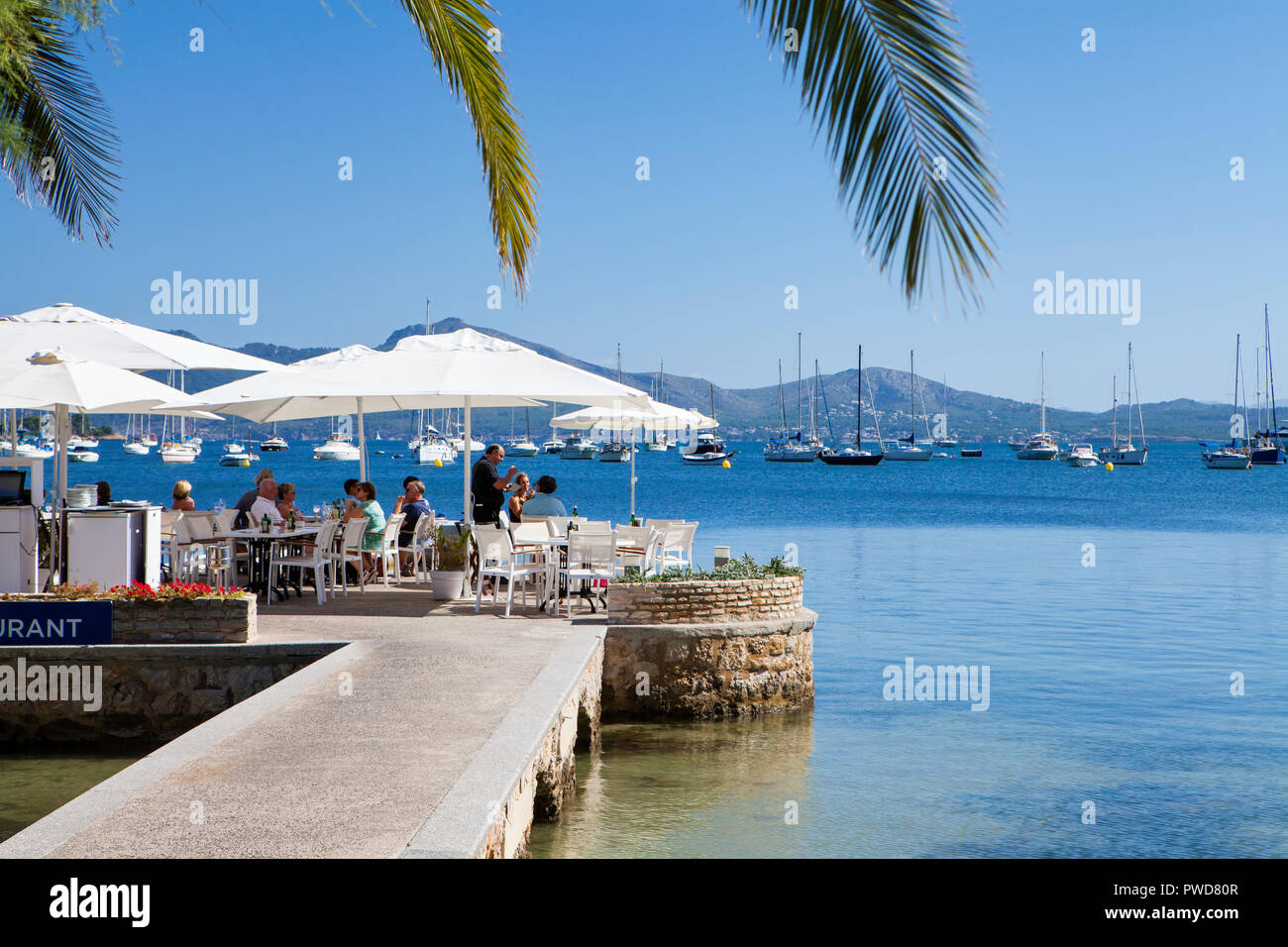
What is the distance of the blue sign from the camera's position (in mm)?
9180

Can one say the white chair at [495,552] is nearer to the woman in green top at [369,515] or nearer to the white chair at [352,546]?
the white chair at [352,546]

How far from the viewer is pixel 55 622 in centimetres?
937

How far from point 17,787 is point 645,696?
17.1ft

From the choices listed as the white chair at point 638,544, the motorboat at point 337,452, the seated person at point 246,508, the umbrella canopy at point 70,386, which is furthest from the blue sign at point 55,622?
the motorboat at point 337,452

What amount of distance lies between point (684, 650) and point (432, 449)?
140647 mm

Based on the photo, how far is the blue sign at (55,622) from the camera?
9180 millimetres

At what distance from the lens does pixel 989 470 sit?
12194cm

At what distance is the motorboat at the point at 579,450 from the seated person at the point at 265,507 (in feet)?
479

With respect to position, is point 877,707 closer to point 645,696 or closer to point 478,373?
point 645,696

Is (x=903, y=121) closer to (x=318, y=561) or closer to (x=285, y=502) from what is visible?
(x=318, y=561)

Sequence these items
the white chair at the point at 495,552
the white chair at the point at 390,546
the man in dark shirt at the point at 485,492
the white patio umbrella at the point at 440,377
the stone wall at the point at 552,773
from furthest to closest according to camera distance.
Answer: the white chair at the point at 390,546 < the man in dark shirt at the point at 485,492 < the white chair at the point at 495,552 < the white patio umbrella at the point at 440,377 < the stone wall at the point at 552,773
